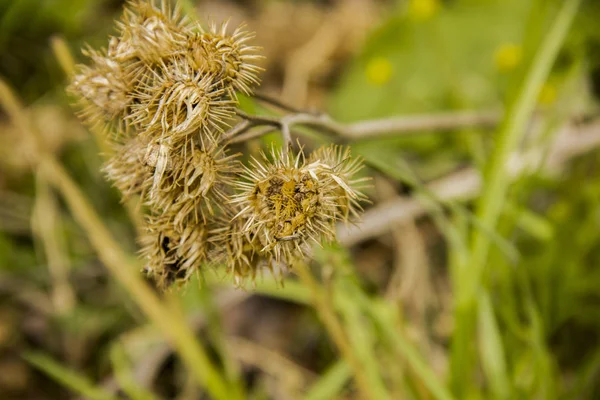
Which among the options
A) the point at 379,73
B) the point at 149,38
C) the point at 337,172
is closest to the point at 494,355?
the point at 337,172

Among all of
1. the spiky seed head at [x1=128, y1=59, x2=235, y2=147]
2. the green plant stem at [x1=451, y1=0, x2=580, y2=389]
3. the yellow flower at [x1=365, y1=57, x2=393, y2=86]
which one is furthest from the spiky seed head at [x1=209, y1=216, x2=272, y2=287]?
the yellow flower at [x1=365, y1=57, x2=393, y2=86]

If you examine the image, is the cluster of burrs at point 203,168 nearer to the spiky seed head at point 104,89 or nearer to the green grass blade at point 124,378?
the spiky seed head at point 104,89

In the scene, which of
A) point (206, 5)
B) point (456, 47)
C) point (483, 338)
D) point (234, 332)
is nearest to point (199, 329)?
point (234, 332)

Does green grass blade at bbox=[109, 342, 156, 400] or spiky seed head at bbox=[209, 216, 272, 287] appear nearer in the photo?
spiky seed head at bbox=[209, 216, 272, 287]

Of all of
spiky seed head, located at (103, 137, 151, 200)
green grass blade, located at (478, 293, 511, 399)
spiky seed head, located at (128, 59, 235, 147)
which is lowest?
green grass blade, located at (478, 293, 511, 399)

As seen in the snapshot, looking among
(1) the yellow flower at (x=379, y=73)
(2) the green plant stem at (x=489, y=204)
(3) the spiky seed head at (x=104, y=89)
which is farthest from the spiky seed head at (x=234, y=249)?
(1) the yellow flower at (x=379, y=73)

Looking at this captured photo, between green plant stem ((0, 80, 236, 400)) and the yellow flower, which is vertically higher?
the yellow flower

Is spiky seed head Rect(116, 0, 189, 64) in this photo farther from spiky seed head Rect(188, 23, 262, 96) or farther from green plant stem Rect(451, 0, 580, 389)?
green plant stem Rect(451, 0, 580, 389)
